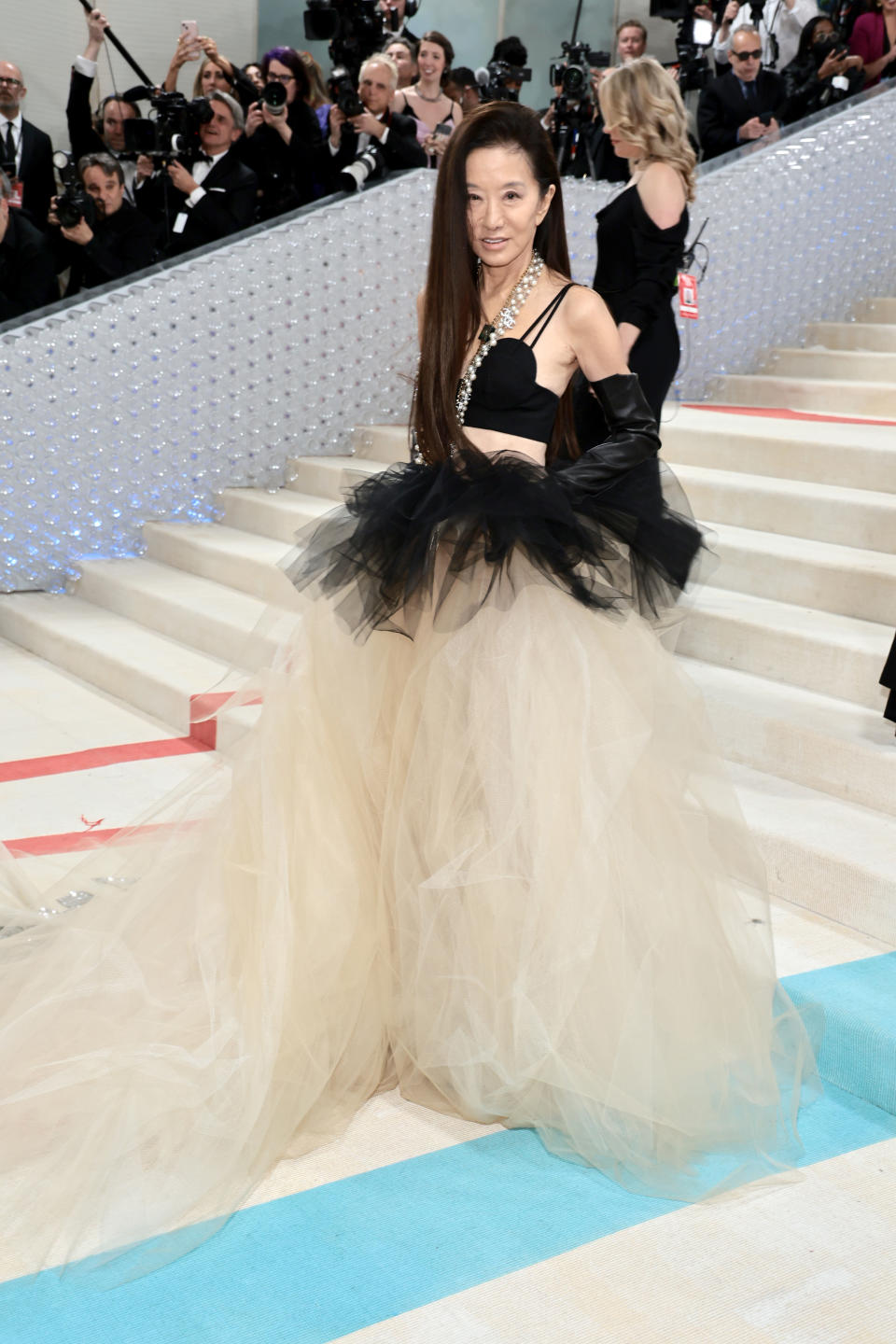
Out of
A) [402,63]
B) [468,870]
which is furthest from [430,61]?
[468,870]

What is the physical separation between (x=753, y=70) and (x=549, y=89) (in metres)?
3.24

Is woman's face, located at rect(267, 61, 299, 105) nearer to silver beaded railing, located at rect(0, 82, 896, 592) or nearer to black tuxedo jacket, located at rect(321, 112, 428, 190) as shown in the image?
black tuxedo jacket, located at rect(321, 112, 428, 190)

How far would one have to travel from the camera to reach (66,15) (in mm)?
8148

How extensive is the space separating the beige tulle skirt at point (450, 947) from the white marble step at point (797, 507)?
2.08 metres

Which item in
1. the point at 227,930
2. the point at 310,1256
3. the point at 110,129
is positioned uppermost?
the point at 110,129

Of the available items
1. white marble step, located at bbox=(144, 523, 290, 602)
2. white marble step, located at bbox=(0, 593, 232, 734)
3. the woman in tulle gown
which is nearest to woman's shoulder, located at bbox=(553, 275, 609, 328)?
the woman in tulle gown

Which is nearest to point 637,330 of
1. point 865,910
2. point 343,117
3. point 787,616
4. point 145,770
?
point 787,616

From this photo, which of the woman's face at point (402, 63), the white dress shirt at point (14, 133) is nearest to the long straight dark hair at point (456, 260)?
the white dress shirt at point (14, 133)

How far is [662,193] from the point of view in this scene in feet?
10.5

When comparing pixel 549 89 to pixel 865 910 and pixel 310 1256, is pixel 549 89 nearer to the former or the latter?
pixel 865 910

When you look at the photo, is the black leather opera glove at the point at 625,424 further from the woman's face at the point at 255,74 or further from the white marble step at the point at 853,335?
the woman's face at the point at 255,74

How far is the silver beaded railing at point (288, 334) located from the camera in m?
5.40

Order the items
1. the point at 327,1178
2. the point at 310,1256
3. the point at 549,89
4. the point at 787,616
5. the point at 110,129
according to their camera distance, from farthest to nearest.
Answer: the point at 549,89 → the point at 110,129 → the point at 787,616 → the point at 327,1178 → the point at 310,1256

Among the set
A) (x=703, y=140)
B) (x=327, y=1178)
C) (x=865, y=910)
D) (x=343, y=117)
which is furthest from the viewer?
(x=703, y=140)
